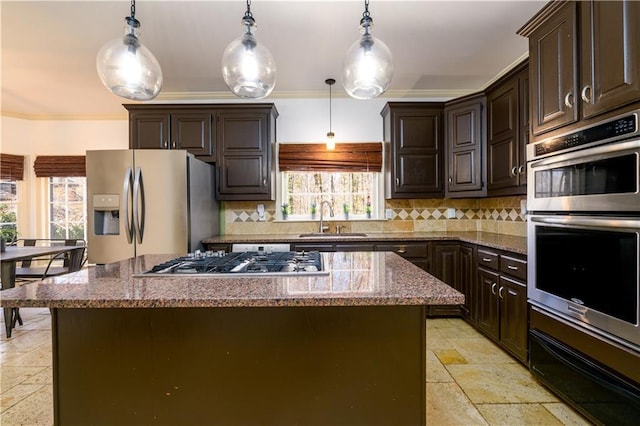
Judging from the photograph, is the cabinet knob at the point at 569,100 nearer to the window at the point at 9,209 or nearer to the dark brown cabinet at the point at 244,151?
the dark brown cabinet at the point at 244,151

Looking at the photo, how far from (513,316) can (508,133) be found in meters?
1.57

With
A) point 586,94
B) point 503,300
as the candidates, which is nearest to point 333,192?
point 503,300

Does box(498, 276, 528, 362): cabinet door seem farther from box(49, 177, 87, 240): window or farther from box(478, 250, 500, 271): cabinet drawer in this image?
Result: box(49, 177, 87, 240): window

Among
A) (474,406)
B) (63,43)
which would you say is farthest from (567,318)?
(63,43)

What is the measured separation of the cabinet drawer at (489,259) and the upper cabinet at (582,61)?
1.07 metres

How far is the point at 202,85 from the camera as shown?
380 cm

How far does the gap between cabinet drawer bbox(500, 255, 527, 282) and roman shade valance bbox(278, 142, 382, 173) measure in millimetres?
1855

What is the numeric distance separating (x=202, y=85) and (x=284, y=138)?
1110mm

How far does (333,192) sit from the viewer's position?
4.18 m

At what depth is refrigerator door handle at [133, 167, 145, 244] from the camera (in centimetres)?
295

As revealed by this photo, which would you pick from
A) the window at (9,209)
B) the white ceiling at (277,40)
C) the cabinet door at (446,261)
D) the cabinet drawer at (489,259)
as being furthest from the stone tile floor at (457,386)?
the white ceiling at (277,40)

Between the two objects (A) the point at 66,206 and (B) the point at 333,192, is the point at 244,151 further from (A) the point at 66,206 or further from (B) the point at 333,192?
(A) the point at 66,206

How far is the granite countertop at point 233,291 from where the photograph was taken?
1.06m

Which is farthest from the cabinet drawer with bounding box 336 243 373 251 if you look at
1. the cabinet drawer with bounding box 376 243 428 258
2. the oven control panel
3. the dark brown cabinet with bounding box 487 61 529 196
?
the oven control panel
